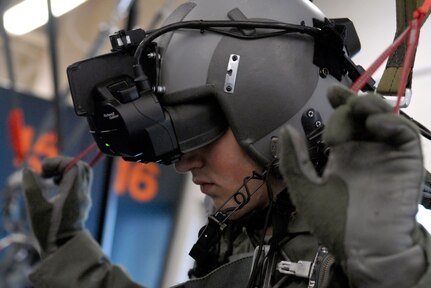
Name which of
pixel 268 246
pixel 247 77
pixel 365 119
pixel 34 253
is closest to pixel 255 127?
pixel 247 77

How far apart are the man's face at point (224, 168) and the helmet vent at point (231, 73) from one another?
0.07 m

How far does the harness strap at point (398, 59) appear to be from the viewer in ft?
2.67

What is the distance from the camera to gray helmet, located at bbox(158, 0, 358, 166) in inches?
32.4

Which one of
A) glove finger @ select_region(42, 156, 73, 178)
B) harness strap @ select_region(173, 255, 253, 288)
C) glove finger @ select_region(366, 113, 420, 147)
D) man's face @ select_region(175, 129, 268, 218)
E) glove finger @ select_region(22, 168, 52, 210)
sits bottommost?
harness strap @ select_region(173, 255, 253, 288)

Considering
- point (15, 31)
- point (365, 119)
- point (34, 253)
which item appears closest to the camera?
point (365, 119)

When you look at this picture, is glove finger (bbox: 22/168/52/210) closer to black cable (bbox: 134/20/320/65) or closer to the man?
the man

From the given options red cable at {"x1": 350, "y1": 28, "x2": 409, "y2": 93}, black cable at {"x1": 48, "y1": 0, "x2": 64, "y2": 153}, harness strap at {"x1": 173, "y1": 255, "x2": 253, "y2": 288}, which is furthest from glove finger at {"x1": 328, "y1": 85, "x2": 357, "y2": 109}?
black cable at {"x1": 48, "y1": 0, "x2": 64, "y2": 153}

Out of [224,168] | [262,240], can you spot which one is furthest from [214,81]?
[262,240]

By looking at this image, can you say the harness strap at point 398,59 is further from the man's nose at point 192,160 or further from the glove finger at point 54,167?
the glove finger at point 54,167

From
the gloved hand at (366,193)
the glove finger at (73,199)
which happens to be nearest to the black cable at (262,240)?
the gloved hand at (366,193)

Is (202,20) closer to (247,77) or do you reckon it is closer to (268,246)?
(247,77)

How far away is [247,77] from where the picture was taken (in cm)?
82

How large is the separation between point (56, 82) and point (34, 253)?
49cm

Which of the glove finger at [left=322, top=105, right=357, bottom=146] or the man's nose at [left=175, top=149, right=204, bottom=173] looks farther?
the man's nose at [left=175, top=149, right=204, bottom=173]
